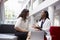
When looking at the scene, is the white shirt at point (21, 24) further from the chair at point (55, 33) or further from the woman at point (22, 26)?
the chair at point (55, 33)

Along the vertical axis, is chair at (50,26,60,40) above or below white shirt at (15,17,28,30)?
below

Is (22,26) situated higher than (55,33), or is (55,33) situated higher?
(22,26)

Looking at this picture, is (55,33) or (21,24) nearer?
(55,33)

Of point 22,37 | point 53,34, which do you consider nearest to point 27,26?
point 22,37

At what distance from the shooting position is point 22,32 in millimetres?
2727

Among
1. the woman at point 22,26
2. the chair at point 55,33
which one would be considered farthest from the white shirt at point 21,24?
the chair at point 55,33

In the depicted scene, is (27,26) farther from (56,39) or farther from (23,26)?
(56,39)

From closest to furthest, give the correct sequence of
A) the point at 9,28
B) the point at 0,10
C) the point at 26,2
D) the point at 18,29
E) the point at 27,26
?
the point at 18,29 < the point at 27,26 < the point at 9,28 < the point at 0,10 < the point at 26,2

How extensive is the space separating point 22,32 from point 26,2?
1673cm

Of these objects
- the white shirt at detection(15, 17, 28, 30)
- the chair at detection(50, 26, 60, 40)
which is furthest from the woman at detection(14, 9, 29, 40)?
the chair at detection(50, 26, 60, 40)

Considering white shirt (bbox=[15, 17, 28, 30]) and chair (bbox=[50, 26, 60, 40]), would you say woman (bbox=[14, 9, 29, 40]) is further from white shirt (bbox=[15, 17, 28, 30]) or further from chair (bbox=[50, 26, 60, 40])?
chair (bbox=[50, 26, 60, 40])

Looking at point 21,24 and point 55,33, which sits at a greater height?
point 21,24

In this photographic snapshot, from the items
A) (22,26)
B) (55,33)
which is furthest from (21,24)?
(55,33)

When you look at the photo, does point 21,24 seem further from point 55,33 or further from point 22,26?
point 55,33
